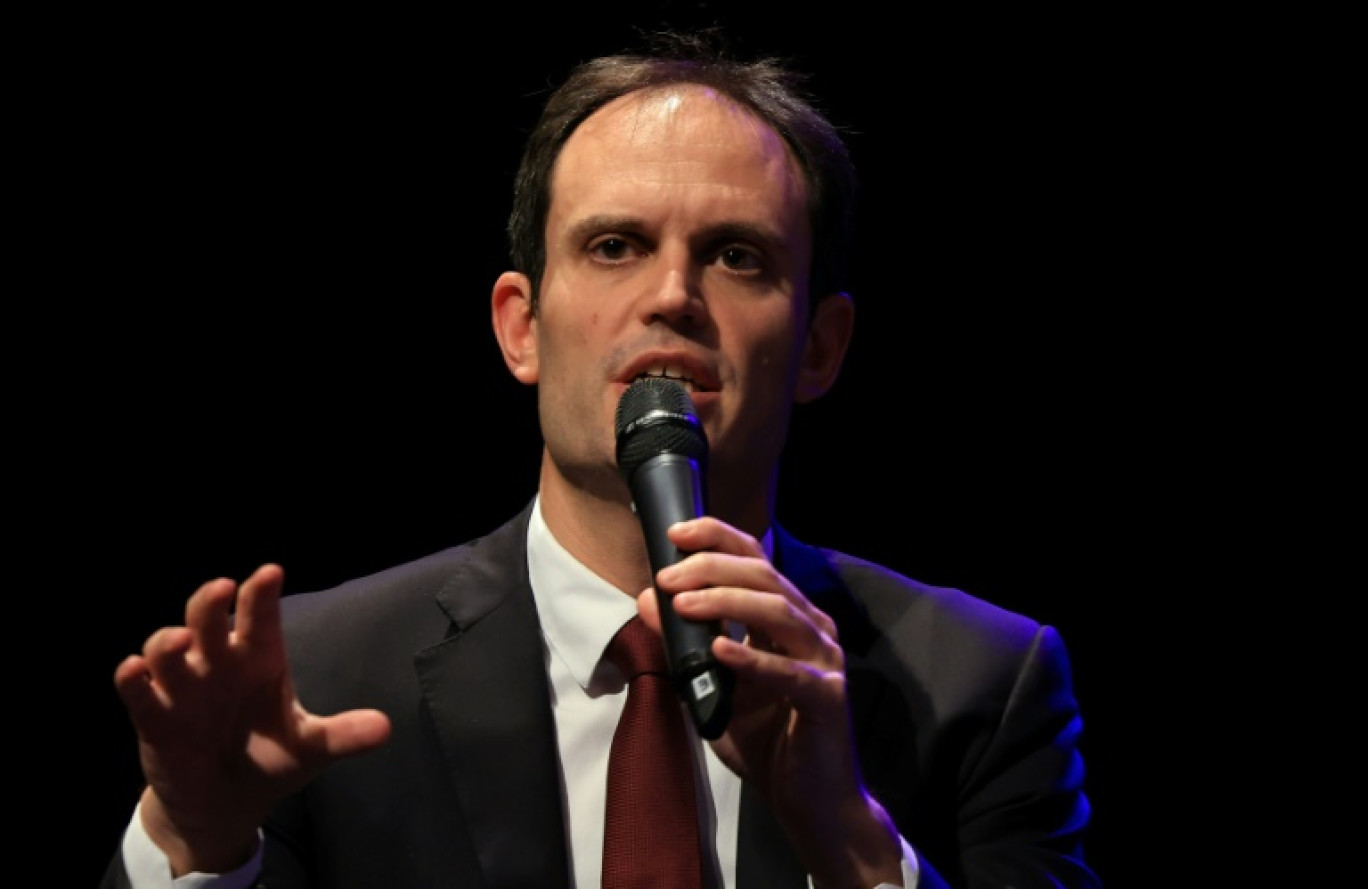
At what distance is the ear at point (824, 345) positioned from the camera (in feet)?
8.50

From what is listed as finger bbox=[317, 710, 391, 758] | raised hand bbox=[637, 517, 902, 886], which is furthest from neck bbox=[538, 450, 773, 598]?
finger bbox=[317, 710, 391, 758]

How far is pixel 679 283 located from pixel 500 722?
661mm

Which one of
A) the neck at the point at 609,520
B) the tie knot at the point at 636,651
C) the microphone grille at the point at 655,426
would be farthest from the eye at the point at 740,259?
the tie knot at the point at 636,651

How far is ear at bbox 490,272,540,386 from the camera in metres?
2.55

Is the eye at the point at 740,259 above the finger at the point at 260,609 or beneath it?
above

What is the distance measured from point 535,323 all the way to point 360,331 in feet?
2.38

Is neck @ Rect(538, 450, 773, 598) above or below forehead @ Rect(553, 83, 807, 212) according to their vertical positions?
below

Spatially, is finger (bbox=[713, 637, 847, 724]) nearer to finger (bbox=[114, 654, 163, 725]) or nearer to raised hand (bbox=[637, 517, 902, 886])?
raised hand (bbox=[637, 517, 902, 886])

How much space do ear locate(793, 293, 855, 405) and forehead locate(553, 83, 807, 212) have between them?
204 mm

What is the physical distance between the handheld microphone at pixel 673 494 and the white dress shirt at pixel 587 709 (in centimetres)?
49

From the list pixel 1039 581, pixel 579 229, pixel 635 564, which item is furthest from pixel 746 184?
pixel 1039 581

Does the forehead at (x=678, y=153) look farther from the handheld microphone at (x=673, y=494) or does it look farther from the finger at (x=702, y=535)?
the finger at (x=702, y=535)

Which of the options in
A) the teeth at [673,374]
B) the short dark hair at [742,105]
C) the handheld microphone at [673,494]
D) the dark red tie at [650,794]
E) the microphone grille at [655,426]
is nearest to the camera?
the handheld microphone at [673,494]

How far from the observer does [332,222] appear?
10.2 ft
